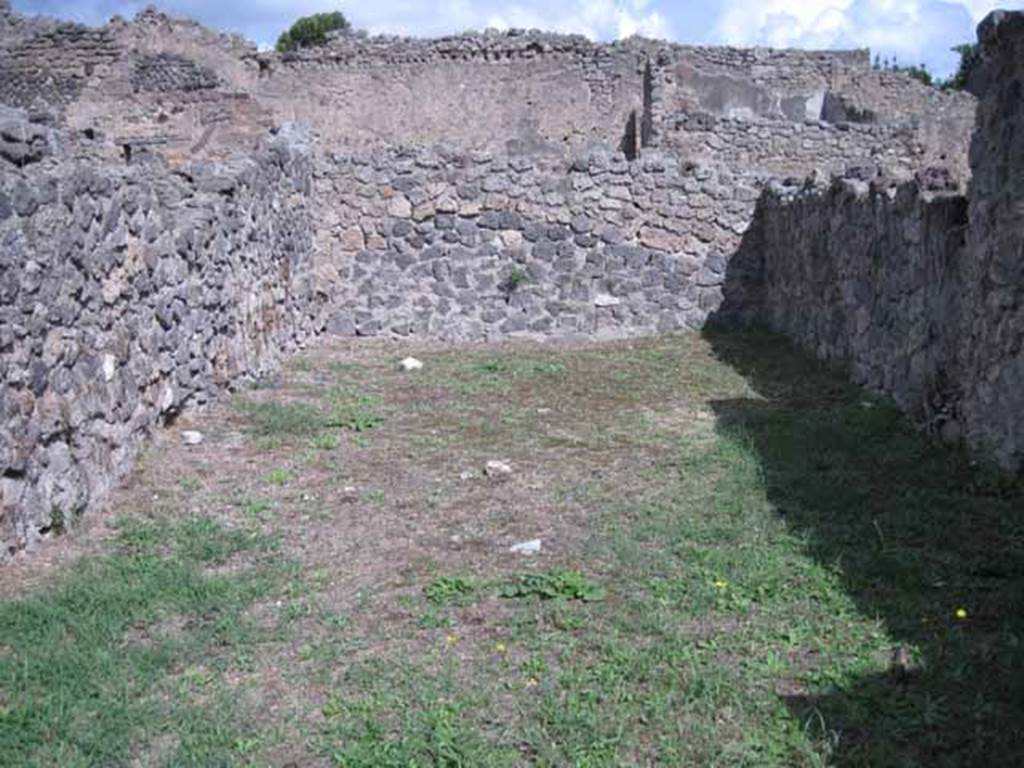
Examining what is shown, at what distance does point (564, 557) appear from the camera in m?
4.61

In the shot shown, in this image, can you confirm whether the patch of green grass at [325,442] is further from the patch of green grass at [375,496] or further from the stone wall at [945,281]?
the stone wall at [945,281]

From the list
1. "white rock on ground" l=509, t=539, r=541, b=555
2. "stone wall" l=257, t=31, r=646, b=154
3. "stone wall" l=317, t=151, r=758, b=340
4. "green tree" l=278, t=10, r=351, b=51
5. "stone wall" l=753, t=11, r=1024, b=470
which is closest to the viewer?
"white rock on ground" l=509, t=539, r=541, b=555

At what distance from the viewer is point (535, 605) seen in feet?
13.5

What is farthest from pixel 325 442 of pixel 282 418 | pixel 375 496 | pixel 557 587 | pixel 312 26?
pixel 312 26

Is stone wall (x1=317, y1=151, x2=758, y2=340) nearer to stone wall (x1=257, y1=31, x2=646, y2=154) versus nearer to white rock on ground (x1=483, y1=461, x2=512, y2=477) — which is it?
white rock on ground (x1=483, y1=461, x2=512, y2=477)

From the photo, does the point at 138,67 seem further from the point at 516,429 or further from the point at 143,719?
the point at 143,719

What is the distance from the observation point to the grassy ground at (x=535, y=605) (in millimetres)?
3168

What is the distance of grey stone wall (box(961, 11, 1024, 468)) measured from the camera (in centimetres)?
541

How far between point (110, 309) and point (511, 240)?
5.33 m

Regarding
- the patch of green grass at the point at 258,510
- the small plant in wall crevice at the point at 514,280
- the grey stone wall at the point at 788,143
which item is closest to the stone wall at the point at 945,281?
the small plant in wall crevice at the point at 514,280

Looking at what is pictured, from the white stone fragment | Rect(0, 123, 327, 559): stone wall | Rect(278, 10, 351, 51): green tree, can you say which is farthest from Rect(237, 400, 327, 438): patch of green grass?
Rect(278, 10, 351, 51): green tree

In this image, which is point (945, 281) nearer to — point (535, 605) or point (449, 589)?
point (535, 605)

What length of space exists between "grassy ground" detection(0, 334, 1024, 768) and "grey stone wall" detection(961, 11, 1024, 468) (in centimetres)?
29

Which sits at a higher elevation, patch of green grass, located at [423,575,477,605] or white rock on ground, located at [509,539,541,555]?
white rock on ground, located at [509,539,541,555]
